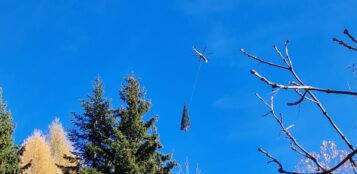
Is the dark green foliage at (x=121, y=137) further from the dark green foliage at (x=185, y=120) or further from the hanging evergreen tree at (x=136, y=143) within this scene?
the dark green foliage at (x=185, y=120)

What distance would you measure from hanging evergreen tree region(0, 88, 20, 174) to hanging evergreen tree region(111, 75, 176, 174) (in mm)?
3589

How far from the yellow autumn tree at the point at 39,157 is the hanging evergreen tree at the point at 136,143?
2550 centimetres

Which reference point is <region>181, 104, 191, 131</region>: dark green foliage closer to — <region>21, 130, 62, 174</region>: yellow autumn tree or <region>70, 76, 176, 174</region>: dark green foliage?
<region>70, 76, 176, 174</region>: dark green foliage

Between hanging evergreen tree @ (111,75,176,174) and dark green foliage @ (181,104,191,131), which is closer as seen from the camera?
dark green foliage @ (181,104,191,131)

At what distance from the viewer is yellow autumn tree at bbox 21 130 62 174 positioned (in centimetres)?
4541

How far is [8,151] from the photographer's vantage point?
20.0 meters

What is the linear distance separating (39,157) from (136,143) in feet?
94.8

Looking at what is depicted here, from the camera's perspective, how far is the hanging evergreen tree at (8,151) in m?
19.7

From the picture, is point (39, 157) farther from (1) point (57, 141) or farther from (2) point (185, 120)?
(2) point (185, 120)

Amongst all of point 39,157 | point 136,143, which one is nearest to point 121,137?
point 136,143

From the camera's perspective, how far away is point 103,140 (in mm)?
19719

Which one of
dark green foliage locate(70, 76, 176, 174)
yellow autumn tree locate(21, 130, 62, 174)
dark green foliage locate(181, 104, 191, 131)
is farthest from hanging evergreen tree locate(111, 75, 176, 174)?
yellow autumn tree locate(21, 130, 62, 174)

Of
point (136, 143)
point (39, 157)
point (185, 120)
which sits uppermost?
point (39, 157)

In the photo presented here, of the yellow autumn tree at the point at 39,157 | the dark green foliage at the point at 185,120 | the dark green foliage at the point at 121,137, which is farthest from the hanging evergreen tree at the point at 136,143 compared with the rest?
the yellow autumn tree at the point at 39,157
